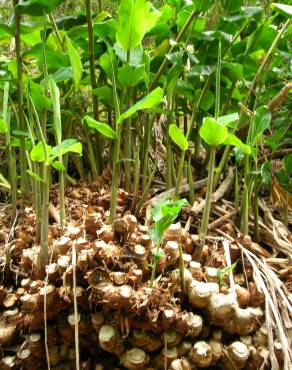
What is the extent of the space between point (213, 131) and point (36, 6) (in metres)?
0.38

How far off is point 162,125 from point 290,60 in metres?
0.38

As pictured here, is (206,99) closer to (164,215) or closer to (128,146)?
(128,146)

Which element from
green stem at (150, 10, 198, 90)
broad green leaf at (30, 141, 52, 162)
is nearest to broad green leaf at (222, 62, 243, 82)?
green stem at (150, 10, 198, 90)

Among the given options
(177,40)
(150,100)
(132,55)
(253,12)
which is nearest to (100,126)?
(150,100)

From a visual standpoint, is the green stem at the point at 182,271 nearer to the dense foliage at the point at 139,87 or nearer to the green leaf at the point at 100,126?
the dense foliage at the point at 139,87

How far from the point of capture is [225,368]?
0.60 meters

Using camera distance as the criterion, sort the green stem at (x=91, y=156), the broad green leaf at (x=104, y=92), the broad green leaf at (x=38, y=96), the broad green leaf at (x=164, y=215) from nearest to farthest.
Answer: the broad green leaf at (x=164, y=215), the broad green leaf at (x=38, y=96), the broad green leaf at (x=104, y=92), the green stem at (x=91, y=156)

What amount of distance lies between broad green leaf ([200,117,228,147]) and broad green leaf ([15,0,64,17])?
1.09 ft

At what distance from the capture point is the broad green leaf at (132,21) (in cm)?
71

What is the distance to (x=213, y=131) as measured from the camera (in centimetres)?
63

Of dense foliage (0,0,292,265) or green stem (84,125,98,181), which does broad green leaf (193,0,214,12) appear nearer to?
dense foliage (0,0,292,265)

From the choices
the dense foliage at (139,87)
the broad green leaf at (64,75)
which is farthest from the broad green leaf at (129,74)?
the broad green leaf at (64,75)

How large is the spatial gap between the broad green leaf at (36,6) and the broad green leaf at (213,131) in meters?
0.33

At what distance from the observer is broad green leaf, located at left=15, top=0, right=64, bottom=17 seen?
66 centimetres
